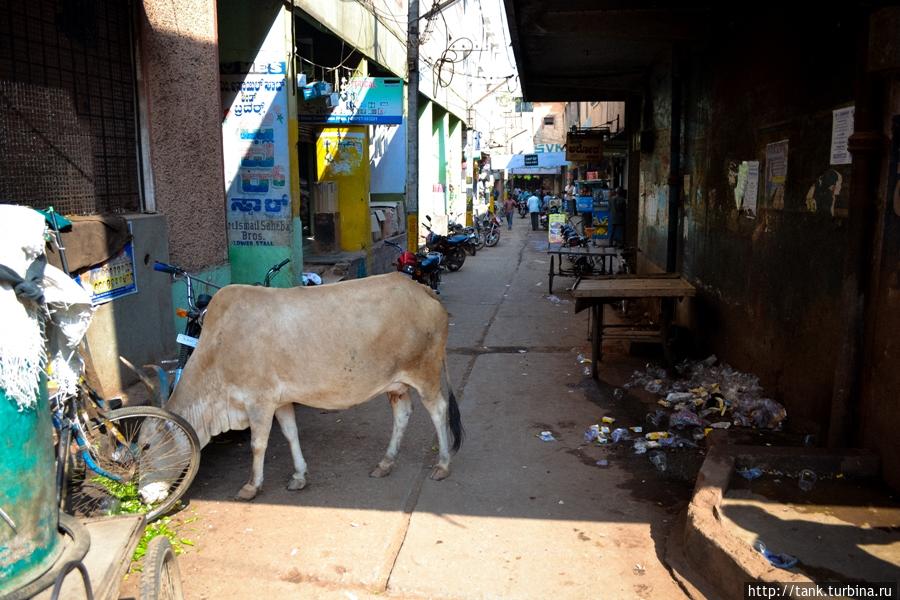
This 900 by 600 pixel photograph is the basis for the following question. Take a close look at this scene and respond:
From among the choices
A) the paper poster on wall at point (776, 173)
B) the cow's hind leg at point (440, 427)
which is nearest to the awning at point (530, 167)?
the paper poster on wall at point (776, 173)

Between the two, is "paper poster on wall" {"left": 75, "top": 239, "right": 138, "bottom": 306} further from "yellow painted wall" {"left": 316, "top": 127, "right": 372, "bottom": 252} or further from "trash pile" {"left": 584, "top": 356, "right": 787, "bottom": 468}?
"yellow painted wall" {"left": 316, "top": 127, "right": 372, "bottom": 252}

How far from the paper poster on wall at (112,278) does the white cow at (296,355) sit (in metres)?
1.87

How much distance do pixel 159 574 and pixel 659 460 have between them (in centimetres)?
380

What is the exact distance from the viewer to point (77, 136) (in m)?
6.57

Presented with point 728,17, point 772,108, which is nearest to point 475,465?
point 772,108

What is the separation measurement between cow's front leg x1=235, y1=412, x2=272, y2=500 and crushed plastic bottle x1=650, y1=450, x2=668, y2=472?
2884 mm

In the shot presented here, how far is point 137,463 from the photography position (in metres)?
4.64

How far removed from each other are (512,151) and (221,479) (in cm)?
4885

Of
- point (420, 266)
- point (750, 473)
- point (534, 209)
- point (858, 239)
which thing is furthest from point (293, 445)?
point (534, 209)

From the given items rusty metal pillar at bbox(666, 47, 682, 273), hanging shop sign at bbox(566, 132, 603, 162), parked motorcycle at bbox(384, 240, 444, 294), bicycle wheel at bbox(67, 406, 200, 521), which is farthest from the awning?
bicycle wheel at bbox(67, 406, 200, 521)

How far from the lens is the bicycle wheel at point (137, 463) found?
4.44 meters

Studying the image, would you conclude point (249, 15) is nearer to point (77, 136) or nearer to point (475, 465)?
point (77, 136)

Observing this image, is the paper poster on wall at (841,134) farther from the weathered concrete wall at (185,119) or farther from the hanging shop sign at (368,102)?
the hanging shop sign at (368,102)

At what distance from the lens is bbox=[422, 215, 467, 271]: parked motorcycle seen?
17406 mm
